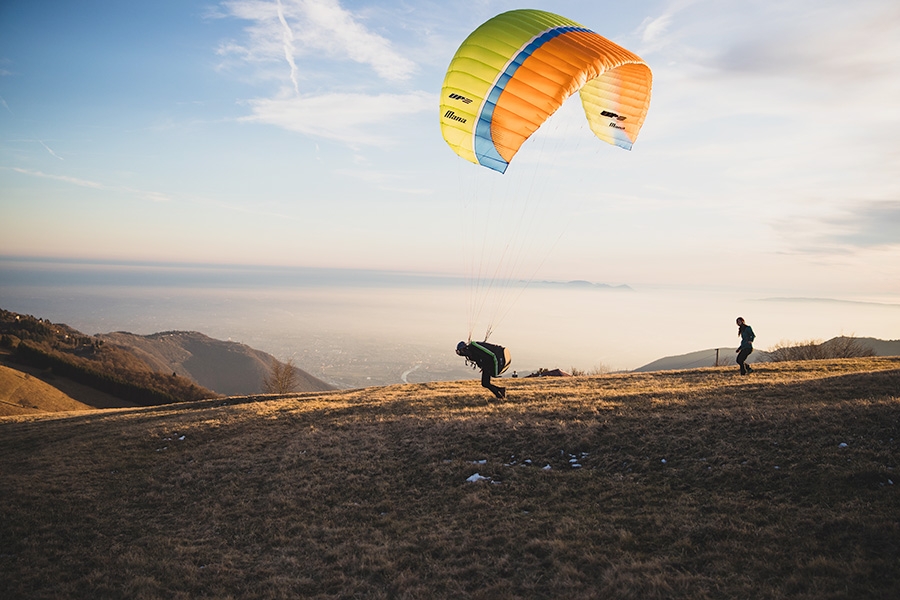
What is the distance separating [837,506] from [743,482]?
1.40m

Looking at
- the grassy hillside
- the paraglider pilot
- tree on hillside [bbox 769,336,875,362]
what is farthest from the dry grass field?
the grassy hillside

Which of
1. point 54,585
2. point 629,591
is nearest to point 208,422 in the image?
point 54,585

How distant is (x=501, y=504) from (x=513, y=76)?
411 inches

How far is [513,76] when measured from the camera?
11.6 m

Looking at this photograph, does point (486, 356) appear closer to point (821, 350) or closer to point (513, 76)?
point (513, 76)

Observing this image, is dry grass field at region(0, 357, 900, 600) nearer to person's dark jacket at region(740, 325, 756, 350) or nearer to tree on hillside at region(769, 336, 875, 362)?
person's dark jacket at region(740, 325, 756, 350)

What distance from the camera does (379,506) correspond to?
8.88 meters

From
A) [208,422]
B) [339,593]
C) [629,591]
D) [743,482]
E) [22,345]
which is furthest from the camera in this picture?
[22,345]

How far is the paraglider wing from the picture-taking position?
11.3m

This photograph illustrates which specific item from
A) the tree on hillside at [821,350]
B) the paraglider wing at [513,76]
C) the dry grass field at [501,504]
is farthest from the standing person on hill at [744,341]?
the tree on hillside at [821,350]

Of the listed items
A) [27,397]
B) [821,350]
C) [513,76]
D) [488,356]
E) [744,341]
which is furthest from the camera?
[27,397]

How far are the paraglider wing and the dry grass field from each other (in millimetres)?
8126

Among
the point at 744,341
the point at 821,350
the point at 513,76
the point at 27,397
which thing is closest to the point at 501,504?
the point at 513,76

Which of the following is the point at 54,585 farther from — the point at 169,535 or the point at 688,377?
the point at 688,377
